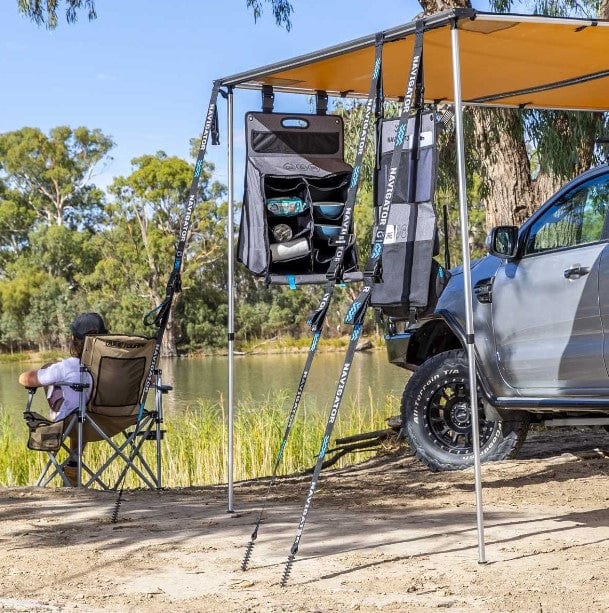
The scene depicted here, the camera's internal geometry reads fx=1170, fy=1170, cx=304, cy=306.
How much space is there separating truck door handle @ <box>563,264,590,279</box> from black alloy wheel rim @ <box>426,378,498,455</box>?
1120mm

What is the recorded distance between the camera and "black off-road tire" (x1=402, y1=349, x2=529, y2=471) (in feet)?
23.6

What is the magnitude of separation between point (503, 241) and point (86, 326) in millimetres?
3277

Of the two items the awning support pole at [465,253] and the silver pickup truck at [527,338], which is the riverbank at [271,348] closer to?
the silver pickup truck at [527,338]

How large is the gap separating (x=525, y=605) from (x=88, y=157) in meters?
56.0

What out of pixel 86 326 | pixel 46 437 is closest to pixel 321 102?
pixel 86 326

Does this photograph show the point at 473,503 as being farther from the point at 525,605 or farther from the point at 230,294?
the point at 525,605

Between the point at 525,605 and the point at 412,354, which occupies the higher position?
the point at 412,354

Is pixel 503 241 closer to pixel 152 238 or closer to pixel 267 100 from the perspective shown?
pixel 267 100

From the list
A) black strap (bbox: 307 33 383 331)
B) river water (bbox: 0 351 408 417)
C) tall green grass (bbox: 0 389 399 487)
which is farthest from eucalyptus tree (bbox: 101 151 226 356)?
black strap (bbox: 307 33 383 331)

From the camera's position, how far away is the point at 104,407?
322 inches

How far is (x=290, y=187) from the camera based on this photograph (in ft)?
21.1

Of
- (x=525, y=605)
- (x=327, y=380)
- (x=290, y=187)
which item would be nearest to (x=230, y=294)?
(x=290, y=187)

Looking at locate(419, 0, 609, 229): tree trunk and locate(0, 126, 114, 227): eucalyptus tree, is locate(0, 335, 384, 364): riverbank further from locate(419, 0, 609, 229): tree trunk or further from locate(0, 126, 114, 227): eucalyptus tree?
locate(419, 0, 609, 229): tree trunk

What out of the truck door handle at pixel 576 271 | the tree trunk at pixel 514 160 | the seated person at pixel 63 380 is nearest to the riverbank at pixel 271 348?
the tree trunk at pixel 514 160
